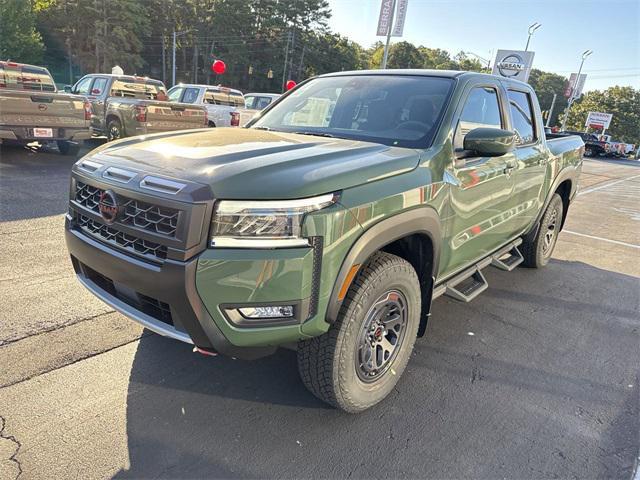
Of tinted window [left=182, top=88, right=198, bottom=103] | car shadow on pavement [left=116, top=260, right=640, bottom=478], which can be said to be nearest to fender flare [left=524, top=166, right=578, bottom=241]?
car shadow on pavement [left=116, top=260, right=640, bottom=478]

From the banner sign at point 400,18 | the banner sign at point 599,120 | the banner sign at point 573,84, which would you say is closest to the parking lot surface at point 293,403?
the banner sign at point 400,18

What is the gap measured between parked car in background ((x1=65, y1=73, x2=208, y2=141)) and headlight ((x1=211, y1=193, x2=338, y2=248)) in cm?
918

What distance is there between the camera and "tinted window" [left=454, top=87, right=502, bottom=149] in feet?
9.95

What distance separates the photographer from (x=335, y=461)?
2.22 metres

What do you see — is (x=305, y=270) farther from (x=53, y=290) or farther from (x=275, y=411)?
(x=53, y=290)

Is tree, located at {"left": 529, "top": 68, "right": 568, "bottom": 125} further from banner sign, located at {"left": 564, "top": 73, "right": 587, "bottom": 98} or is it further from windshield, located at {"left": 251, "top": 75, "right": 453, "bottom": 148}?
windshield, located at {"left": 251, "top": 75, "right": 453, "bottom": 148}

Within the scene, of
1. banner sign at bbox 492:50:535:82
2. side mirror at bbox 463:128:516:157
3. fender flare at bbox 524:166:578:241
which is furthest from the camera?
banner sign at bbox 492:50:535:82

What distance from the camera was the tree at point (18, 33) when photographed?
130 ft

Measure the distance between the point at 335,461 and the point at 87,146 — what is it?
12411 mm

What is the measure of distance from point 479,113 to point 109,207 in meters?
2.59

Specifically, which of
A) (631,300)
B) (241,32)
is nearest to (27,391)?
(631,300)

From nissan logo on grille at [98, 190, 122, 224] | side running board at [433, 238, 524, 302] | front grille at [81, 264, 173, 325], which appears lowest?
side running board at [433, 238, 524, 302]

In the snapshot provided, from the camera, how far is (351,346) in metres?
2.31

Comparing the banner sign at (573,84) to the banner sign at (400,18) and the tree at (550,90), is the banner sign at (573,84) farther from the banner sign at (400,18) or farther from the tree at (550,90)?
the tree at (550,90)
